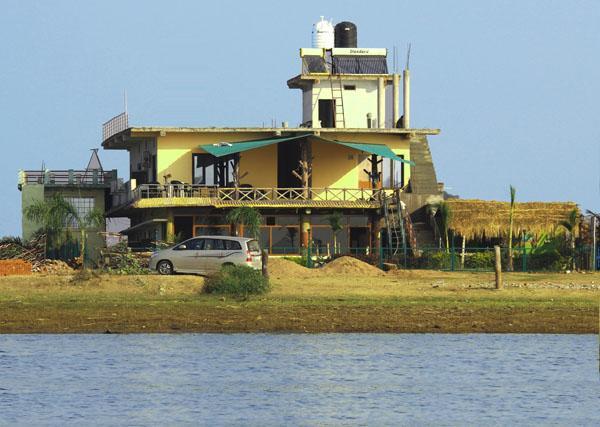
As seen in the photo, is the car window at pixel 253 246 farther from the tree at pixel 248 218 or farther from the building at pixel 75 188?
the building at pixel 75 188

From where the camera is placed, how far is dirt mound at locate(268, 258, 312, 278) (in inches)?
1939

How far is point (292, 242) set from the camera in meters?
61.5

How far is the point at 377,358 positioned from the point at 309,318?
4.55 metres

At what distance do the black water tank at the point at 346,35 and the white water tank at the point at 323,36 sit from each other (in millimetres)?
1332

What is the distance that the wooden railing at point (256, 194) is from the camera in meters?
59.8

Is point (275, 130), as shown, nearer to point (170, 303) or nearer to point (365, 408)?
point (170, 303)

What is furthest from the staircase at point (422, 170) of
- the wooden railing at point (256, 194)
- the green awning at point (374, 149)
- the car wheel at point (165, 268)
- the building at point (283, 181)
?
the car wheel at point (165, 268)

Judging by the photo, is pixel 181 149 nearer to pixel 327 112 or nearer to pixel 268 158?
pixel 268 158

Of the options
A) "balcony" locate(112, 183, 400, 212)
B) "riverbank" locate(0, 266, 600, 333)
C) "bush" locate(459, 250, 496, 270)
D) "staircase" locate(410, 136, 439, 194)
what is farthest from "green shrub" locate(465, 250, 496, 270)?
"staircase" locate(410, 136, 439, 194)

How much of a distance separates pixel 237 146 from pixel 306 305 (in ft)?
69.3

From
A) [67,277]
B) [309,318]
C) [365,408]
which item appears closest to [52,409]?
[365,408]

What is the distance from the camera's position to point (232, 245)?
46.6m

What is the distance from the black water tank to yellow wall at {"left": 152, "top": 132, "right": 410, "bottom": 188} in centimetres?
968

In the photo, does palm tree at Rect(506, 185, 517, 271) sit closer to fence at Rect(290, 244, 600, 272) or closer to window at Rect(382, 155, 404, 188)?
fence at Rect(290, 244, 600, 272)
